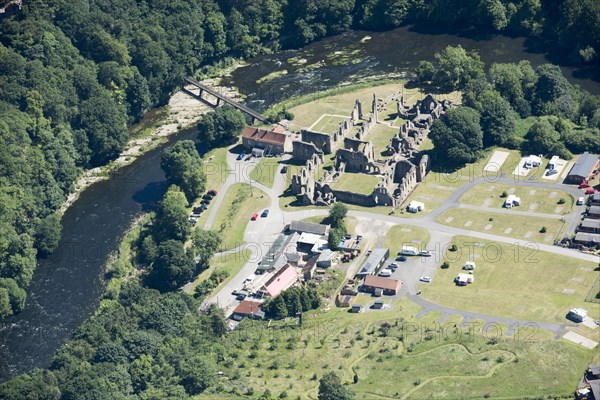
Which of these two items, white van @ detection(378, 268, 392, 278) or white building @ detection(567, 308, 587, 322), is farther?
white van @ detection(378, 268, 392, 278)

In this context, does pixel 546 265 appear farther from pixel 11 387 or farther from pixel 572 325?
pixel 11 387

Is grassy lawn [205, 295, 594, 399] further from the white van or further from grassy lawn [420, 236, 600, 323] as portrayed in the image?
the white van

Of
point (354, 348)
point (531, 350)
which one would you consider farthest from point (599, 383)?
point (354, 348)

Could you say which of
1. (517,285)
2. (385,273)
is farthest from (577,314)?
(385,273)

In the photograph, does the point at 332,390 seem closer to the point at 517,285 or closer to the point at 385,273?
the point at 385,273

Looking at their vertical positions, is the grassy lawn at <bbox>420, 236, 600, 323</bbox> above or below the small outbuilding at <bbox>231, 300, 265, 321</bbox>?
above

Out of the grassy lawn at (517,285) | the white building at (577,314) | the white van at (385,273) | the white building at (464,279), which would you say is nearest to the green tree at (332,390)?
the grassy lawn at (517,285)

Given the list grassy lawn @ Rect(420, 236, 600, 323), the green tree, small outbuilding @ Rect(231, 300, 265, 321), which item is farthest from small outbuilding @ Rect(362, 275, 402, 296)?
the green tree

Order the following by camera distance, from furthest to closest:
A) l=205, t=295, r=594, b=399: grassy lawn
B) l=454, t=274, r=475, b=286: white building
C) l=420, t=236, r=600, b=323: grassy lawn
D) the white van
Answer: the white van, l=454, t=274, r=475, b=286: white building, l=420, t=236, r=600, b=323: grassy lawn, l=205, t=295, r=594, b=399: grassy lawn
